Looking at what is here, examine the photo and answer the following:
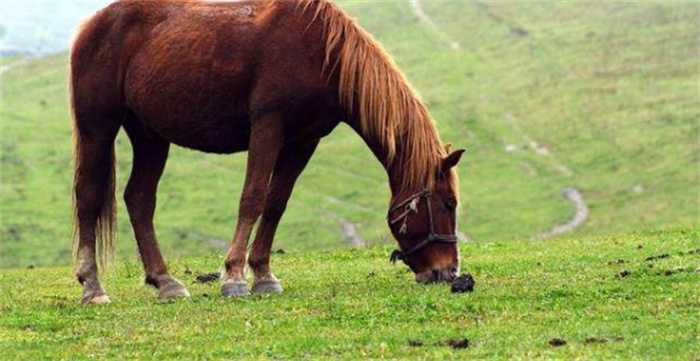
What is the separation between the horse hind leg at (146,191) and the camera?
16.8m

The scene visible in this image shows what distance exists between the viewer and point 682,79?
109 metres

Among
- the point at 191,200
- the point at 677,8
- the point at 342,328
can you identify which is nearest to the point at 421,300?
the point at 342,328

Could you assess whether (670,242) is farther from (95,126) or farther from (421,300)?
(95,126)

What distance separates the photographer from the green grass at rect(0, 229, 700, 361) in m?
11.0

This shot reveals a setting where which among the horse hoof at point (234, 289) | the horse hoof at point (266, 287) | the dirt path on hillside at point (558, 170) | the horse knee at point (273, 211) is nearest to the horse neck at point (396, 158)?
the horse knee at point (273, 211)

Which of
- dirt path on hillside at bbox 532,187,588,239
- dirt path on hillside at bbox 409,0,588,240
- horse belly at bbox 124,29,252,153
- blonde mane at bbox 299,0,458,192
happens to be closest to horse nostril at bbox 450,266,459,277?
→ blonde mane at bbox 299,0,458,192

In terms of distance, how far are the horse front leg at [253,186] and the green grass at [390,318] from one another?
365 millimetres

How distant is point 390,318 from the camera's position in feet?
41.5

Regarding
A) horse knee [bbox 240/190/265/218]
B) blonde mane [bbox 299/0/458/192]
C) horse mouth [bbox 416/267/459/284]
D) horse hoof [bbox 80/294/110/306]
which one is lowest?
horse hoof [bbox 80/294/110/306]

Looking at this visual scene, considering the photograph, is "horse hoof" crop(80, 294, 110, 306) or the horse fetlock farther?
the horse fetlock

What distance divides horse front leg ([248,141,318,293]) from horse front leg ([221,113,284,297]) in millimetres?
881

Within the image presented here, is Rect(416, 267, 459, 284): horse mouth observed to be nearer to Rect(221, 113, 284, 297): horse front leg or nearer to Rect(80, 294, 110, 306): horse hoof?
Rect(221, 113, 284, 297): horse front leg

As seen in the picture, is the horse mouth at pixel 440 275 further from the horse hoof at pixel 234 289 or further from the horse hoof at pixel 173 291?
the horse hoof at pixel 173 291

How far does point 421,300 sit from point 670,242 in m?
9.65
